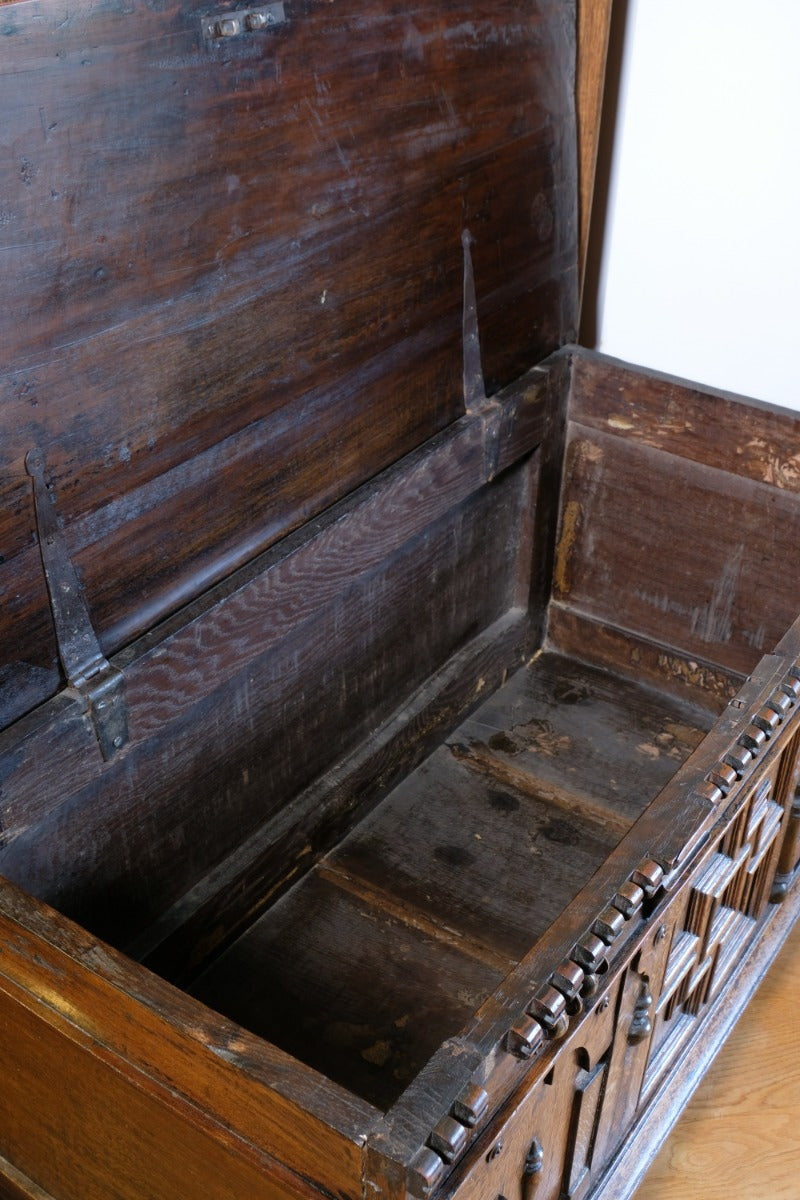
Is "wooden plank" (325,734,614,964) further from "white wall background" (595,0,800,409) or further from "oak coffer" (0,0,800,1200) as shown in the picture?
"white wall background" (595,0,800,409)

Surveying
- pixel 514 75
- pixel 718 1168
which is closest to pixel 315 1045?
pixel 718 1168

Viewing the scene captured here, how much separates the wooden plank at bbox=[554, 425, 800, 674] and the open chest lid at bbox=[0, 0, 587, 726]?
1.26ft

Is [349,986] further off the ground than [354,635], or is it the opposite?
[354,635]

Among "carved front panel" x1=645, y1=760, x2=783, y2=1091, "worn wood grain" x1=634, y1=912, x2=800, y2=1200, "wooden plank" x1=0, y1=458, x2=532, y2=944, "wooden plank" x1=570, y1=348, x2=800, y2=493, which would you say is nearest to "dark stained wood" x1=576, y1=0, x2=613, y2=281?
"wooden plank" x1=570, y1=348, x2=800, y2=493

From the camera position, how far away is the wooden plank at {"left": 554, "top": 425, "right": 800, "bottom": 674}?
7.67 ft

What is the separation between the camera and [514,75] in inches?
83.5

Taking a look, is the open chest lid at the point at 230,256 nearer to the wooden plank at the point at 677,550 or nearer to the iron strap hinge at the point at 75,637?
the iron strap hinge at the point at 75,637

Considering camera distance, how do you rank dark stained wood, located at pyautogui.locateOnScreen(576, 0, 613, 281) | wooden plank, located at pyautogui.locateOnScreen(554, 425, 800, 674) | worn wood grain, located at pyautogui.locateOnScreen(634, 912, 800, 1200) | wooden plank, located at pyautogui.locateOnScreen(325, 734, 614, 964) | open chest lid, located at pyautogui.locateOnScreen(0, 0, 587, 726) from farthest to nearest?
1. wooden plank, located at pyautogui.locateOnScreen(554, 425, 800, 674)
2. dark stained wood, located at pyautogui.locateOnScreen(576, 0, 613, 281)
3. wooden plank, located at pyautogui.locateOnScreen(325, 734, 614, 964)
4. worn wood grain, located at pyautogui.locateOnScreen(634, 912, 800, 1200)
5. open chest lid, located at pyautogui.locateOnScreen(0, 0, 587, 726)

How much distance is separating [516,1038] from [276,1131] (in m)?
0.23

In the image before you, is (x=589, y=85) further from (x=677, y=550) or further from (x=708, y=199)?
(x=677, y=550)

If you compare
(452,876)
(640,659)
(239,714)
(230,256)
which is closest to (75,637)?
(239,714)

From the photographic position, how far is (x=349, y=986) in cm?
197

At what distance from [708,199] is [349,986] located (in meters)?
1.45

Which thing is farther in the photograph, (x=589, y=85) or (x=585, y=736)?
(x=585, y=736)
